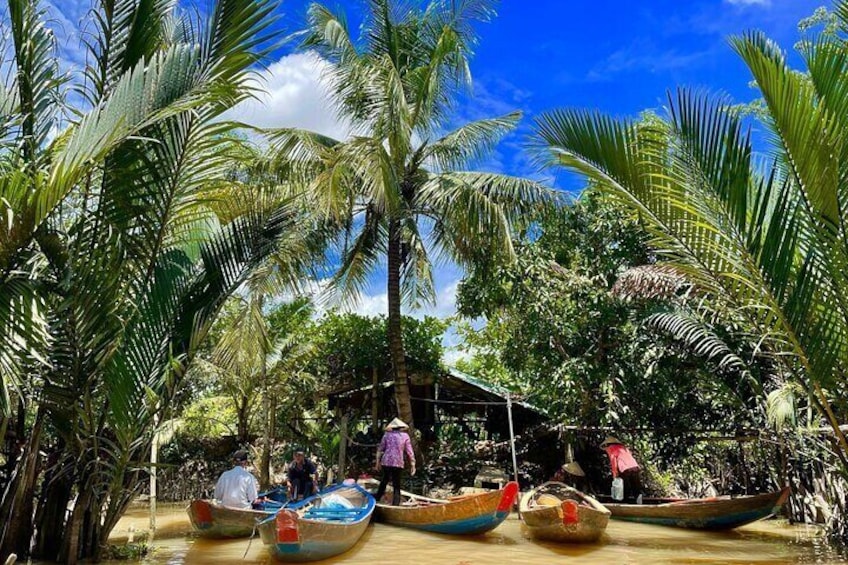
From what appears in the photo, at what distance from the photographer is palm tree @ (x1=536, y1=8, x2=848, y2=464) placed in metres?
4.34

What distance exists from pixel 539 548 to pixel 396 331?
19.6 feet

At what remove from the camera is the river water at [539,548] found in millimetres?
8453

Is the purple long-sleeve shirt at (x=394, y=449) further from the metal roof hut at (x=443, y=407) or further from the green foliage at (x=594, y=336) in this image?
the metal roof hut at (x=443, y=407)

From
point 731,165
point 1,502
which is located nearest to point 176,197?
point 1,502

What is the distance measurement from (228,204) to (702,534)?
9.09 meters

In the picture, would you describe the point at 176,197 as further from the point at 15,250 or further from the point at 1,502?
the point at 1,502

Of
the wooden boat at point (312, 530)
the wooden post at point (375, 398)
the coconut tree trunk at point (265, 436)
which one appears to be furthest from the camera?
the coconut tree trunk at point (265, 436)

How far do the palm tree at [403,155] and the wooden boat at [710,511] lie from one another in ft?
16.7

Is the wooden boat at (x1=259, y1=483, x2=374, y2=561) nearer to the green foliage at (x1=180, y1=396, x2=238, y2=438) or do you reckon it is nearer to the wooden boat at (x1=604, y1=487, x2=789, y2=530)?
the wooden boat at (x1=604, y1=487, x2=789, y2=530)

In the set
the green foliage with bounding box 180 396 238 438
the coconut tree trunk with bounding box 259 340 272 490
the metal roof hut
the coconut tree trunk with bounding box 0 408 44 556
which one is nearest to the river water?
the coconut tree trunk with bounding box 0 408 44 556

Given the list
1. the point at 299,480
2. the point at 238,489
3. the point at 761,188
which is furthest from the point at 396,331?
the point at 761,188

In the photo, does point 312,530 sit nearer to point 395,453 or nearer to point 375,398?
point 395,453

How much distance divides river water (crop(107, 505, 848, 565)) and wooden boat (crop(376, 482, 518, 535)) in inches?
6.1

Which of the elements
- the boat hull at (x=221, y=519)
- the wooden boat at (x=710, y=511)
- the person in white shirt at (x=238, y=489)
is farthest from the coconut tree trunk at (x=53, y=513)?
the wooden boat at (x=710, y=511)
